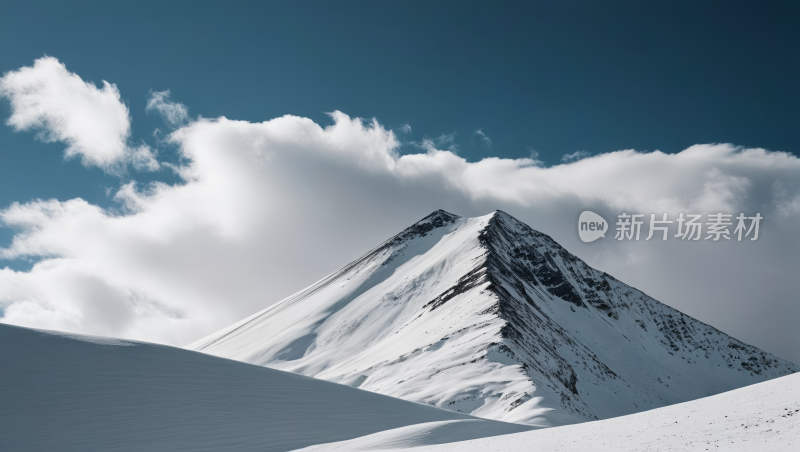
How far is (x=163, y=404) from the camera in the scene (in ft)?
101

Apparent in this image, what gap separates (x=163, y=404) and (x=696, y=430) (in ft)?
87.1

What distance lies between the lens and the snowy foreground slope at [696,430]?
1606 centimetres

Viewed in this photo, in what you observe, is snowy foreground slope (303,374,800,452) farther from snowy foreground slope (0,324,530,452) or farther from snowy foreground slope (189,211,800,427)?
snowy foreground slope (189,211,800,427)

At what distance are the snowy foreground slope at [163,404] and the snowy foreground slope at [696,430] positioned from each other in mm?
7290

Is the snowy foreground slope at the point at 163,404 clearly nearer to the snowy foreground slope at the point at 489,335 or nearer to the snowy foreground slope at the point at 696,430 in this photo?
the snowy foreground slope at the point at 696,430

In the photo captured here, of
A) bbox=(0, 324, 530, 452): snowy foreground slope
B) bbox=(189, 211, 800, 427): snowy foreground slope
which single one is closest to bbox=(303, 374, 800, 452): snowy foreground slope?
bbox=(0, 324, 530, 452): snowy foreground slope

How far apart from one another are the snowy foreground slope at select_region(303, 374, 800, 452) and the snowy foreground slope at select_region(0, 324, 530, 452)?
23.9 feet

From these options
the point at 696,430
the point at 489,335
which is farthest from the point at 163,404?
the point at 489,335

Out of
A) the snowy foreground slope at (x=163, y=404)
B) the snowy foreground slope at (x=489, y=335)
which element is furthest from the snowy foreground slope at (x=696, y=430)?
the snowy foreground slope at (x=489, y=335)

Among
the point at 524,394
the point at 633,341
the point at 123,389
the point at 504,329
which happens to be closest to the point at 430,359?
the point at 504,329

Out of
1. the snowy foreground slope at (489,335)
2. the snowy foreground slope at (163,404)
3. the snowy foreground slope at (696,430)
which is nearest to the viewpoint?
the snowy foreground slope at (696,430)

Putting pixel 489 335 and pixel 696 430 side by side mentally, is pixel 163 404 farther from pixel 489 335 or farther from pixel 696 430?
pixel 489 335

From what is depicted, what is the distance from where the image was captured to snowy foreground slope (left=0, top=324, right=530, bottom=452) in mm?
26656

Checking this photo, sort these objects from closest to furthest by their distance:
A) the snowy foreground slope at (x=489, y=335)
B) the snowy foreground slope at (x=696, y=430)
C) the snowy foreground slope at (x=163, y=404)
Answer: the snowy foreground slope at (x=696, y=430), the snowy foreground slope at (x=163, y=404), the snowy foreground slope at (x=489, y=335)
